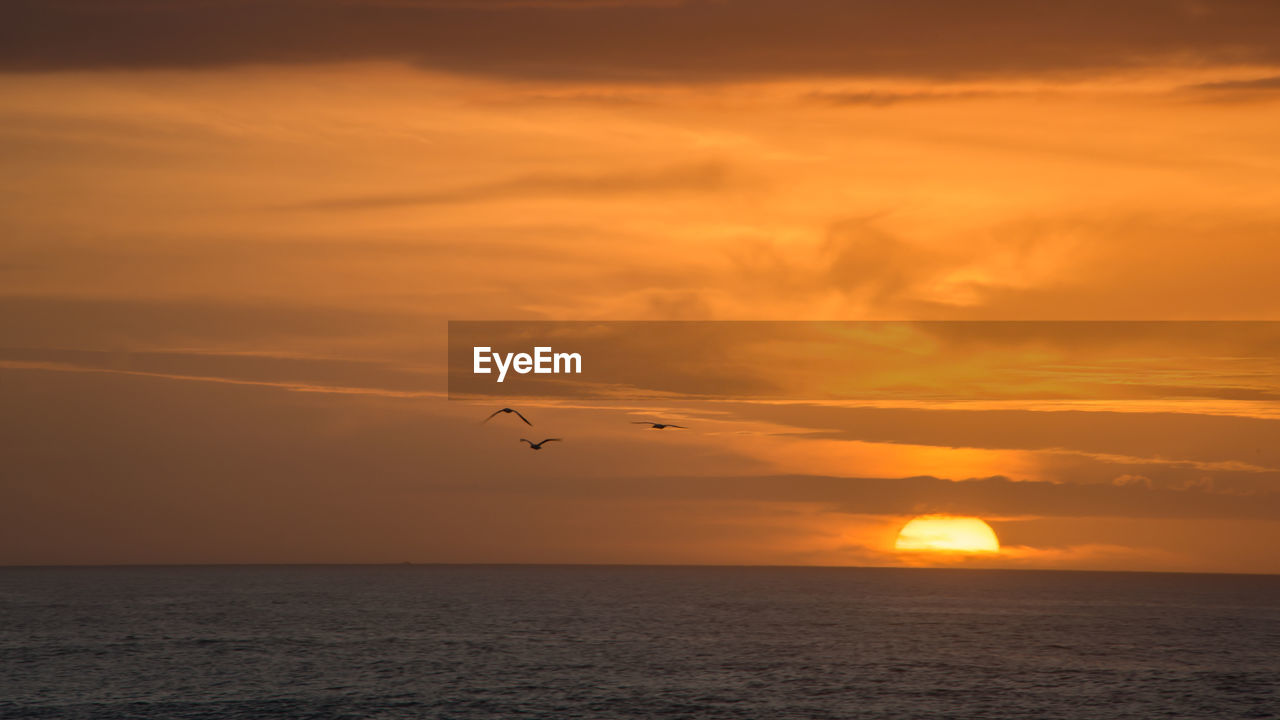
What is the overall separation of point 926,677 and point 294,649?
7657cm

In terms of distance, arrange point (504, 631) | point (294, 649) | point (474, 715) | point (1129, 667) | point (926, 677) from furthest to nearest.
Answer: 1. point (504, 631)
2. point (294, 649)
3. point (1129, 667)
4. point (926, 677)
5. point (474, 715)

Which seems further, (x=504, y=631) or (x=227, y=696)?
(x=504, y=631)

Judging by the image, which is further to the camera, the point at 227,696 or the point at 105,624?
the point at 105,624

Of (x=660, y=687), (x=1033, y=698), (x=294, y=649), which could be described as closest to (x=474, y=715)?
(x=660, y=687)

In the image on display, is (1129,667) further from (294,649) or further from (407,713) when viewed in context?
(294,649)

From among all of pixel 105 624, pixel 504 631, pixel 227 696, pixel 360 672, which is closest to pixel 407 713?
pixel 227 696

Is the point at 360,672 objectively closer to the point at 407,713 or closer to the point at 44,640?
the point at 407,713

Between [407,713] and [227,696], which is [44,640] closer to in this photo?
[227,696]

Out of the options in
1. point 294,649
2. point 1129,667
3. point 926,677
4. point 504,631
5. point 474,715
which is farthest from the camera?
point 504,631

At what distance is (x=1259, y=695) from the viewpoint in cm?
11406

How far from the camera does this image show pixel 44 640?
6299 inches

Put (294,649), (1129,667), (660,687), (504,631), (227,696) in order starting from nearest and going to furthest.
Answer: (227,696) → (660,687) → (1129,667) → (294,649) → (504,631)

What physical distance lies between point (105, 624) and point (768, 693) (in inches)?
5016

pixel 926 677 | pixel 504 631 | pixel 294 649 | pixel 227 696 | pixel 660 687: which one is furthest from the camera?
pixel 504 631
